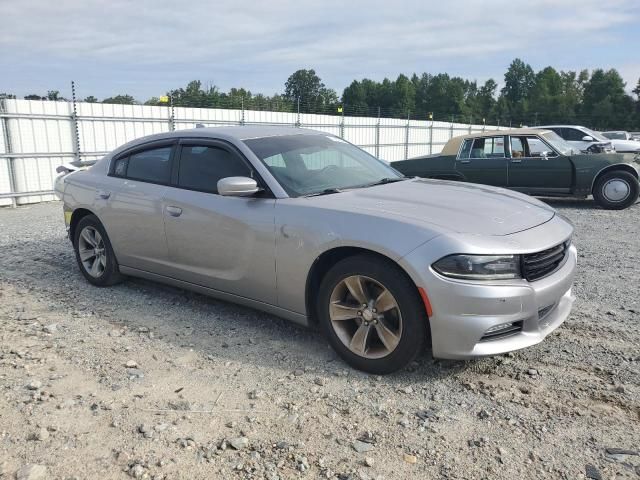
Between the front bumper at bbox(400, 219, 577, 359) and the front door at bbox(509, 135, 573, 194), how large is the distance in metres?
7.81

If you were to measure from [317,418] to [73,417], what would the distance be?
52.3 inches

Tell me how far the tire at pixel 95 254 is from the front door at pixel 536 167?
8.05 m

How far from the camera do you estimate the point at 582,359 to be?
3451 mm

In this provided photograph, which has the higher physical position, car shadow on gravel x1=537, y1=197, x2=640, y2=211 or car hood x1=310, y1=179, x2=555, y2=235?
car hood x1=310, y1=179, x2=555, y2=235

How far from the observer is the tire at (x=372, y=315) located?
9.96ft

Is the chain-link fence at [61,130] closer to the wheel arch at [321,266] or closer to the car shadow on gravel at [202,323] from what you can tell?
the car shadow on gravel at [202,323]

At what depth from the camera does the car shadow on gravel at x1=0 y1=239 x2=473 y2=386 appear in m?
3.46

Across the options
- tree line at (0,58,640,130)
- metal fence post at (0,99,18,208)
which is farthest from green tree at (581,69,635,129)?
metal fence post at (0,99,18,208)

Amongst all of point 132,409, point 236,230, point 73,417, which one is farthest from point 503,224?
point 73,417

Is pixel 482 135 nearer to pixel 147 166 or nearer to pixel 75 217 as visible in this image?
pixel 147 166

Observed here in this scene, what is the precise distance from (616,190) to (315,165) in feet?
26.7

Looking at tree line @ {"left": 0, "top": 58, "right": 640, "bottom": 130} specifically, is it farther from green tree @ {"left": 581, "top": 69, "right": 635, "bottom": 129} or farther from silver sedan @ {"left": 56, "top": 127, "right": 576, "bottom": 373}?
silver sedan @ {"left": 56, "top": 127, "right": 576, "bottom": 373}

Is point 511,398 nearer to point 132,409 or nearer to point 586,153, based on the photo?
point 132,409

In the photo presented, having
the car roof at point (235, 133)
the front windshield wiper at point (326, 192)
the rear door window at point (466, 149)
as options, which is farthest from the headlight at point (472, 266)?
the rear door window at point (466, 149)
